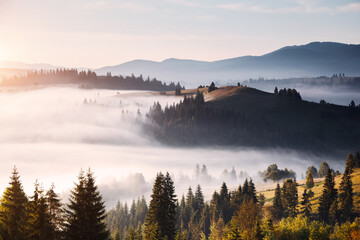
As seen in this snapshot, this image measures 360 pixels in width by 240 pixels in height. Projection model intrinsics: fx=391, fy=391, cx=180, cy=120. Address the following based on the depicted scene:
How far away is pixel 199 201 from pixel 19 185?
122 meters

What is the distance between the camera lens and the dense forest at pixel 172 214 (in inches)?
1566

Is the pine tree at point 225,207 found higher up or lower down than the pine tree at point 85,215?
lower down

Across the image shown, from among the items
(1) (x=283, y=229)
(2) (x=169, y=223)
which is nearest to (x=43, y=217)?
(2) (x=169, y=223)

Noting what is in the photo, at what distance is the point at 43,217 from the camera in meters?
40.9

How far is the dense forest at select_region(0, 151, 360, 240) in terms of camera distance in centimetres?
3978

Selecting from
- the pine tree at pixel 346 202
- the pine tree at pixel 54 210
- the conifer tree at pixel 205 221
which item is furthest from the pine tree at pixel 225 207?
the pine tree at pixel 54 210

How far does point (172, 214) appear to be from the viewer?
6494 cm

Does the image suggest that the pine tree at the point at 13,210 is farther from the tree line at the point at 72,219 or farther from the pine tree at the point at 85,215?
the pine tree at the point at 85,215

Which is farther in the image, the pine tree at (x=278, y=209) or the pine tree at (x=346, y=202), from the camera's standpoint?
the pine tree at (x=278, y=209)

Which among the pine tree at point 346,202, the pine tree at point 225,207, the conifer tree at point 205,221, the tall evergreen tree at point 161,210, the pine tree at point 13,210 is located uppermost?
the pine tree at point 13,210

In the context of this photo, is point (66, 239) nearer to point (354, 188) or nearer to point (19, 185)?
point (19, 185)

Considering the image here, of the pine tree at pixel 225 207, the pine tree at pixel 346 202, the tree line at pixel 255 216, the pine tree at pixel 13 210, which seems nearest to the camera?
the pine tree at pixel 13 210

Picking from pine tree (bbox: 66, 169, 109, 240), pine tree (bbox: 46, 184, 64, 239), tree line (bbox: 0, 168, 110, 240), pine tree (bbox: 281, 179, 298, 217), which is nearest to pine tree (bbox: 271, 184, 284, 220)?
pine tree (bbox: 281, 179, 298, 217)

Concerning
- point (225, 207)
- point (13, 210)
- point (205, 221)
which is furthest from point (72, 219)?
point (205, 221)
